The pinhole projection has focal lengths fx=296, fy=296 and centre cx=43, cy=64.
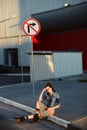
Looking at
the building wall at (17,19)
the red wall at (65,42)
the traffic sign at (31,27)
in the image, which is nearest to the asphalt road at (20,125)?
the traffic sign at (31,27)

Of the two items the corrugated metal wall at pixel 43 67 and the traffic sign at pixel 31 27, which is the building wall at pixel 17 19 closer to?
the corrugated metal wall at pixel 43 67

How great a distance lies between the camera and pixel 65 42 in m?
24.9

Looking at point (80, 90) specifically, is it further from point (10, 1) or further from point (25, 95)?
point (10, 1)

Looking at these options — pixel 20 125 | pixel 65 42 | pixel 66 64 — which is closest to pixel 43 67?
pixel 66 64

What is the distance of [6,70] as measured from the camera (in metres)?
26.0

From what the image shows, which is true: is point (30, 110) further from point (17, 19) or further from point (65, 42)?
point (17, 19)

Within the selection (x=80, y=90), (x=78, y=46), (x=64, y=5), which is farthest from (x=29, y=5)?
(x=80, y=90)

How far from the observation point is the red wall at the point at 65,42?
23.0 m


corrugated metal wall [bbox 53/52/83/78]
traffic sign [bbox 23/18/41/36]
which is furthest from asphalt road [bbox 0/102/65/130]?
corrugated metal wall [bbox 53/52/83/78]

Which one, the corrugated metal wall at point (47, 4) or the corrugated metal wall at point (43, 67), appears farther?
the corrugated metal wall at point (47, 4)

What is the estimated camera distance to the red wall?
23.0 m

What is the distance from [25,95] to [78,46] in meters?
12.6

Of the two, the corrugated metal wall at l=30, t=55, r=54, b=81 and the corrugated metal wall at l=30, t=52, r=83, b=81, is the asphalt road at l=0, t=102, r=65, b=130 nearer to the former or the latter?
the corrugated metal wall at l=30, t=52, r=83, b=81

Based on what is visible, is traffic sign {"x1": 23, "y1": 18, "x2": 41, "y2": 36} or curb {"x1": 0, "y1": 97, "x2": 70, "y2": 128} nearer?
curb {"x1": 0, "y1": 97, "x2": 70, "y2": 128}
